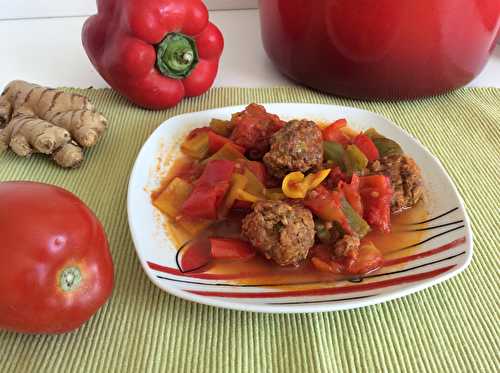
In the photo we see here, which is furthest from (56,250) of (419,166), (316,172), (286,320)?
(419,166)

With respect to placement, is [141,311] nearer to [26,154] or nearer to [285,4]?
[26,154]

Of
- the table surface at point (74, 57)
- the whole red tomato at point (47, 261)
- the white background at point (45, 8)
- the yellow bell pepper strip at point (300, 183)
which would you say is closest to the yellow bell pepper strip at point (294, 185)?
the yellow bell pepper strip at point (300, 183)

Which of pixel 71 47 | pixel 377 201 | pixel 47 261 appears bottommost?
pixel 71 47

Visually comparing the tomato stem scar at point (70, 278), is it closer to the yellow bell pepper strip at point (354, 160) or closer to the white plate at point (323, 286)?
the white plate at point (323, 286)

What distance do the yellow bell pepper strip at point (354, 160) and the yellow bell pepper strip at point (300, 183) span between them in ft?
0.33

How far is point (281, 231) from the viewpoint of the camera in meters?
1.18

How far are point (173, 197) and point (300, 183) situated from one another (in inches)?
13.7

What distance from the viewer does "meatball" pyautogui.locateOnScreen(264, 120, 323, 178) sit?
53.7 inches

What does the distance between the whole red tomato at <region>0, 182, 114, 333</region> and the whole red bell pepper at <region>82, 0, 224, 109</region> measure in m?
0.86

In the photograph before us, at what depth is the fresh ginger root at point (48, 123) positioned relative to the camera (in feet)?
5.10

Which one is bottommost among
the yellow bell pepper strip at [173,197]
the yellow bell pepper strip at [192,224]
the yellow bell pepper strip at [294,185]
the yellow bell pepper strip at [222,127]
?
the yellow bell pepper strip at [192,224]

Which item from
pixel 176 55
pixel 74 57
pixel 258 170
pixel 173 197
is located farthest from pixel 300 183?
pixel 74 57

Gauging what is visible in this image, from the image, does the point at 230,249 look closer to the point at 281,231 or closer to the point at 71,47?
the point at 281,231

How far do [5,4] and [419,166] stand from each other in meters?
2.10
